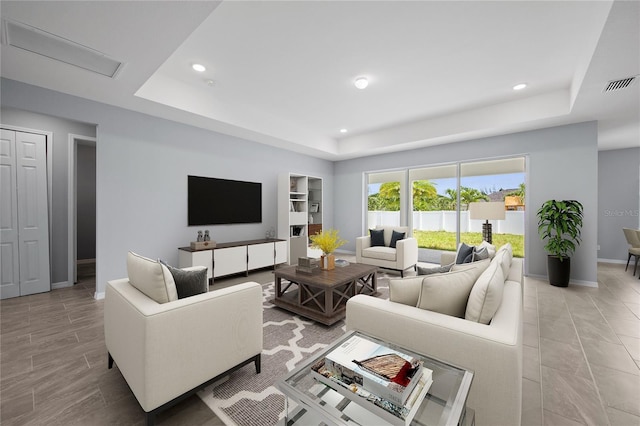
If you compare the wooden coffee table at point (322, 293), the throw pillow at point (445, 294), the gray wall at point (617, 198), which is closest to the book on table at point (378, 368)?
the throw pillow at point (445, 294)

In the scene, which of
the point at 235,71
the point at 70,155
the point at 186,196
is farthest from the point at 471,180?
the point at 70,155

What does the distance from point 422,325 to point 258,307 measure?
3.54 feet


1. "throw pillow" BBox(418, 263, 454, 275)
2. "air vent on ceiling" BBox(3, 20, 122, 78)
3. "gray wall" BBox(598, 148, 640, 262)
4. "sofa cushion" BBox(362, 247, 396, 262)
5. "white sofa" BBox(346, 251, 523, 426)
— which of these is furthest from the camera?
"gray wall" BBox(598, 148, 640, 262)

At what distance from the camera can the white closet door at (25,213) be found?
3.34 meters

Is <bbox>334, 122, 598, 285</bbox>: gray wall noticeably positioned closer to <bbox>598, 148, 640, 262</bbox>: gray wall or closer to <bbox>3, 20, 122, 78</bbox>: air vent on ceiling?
<bbox>598, 148, 640, 262</bbox>: gray wall

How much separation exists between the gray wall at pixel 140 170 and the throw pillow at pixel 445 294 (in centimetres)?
391

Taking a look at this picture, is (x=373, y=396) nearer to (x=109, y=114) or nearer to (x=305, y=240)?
(x=109, y=114)

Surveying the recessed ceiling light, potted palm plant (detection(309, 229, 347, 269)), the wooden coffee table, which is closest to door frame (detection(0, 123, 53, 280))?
the wooden coffee table

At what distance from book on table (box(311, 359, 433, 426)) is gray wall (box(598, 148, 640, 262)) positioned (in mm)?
7741

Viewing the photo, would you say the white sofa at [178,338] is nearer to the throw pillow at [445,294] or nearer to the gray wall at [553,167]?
the throw pillow at [445,294]

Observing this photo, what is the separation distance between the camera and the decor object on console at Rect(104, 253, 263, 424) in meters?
1.32

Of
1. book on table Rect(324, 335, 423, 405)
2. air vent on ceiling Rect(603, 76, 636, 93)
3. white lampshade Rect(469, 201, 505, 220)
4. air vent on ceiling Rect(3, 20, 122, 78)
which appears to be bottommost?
book on table Rect(324, 335, 423, 405)

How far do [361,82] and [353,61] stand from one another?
0.47 meters

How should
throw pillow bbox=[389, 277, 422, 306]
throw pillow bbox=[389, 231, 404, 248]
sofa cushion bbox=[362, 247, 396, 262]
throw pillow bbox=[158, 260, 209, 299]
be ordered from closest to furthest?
1. throw pillow bbox=[389, 277, 422, 306]
2. throw pillow bbox=[158, 260, 209, 299]
3. sofa cushion bbox=[362, 247, 396, 262]
4. throw pillow bbox=[389, 231, 404, 248]
